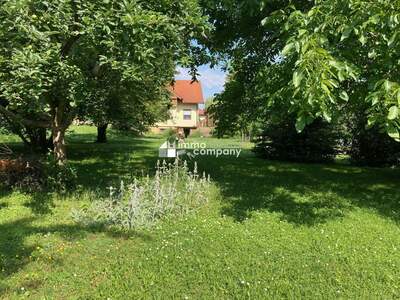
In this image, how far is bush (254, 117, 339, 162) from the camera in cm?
1466

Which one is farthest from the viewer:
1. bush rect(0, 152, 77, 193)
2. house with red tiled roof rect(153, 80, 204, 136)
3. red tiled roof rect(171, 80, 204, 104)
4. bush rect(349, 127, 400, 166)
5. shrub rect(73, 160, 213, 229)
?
red tiled roof rect(171, 80, 204, 104)

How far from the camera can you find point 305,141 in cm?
1470

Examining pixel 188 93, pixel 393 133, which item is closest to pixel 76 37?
pixel 393 133

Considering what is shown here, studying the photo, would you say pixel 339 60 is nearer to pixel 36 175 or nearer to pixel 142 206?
pixel 142 206

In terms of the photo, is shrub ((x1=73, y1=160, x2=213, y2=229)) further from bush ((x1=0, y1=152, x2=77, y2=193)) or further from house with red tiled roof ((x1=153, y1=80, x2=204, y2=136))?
house with red tiled roof ((x1=153, y1=80, x2=204, y2=136))

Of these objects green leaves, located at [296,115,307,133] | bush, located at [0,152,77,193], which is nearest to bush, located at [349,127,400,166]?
bush, located at [0,152,77,193]

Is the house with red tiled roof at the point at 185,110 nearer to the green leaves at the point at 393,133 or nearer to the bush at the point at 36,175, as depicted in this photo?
the bush at the point at 36,175

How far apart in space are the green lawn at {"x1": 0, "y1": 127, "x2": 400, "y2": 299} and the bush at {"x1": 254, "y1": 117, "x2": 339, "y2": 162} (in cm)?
615

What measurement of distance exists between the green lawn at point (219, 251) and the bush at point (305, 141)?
6.15 m

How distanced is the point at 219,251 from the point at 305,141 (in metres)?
9.60

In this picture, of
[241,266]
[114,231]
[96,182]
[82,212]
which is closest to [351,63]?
[241,266]

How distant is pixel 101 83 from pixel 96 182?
2.25 metres

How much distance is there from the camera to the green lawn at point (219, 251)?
5.02m

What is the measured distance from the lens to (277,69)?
22.3 feet
